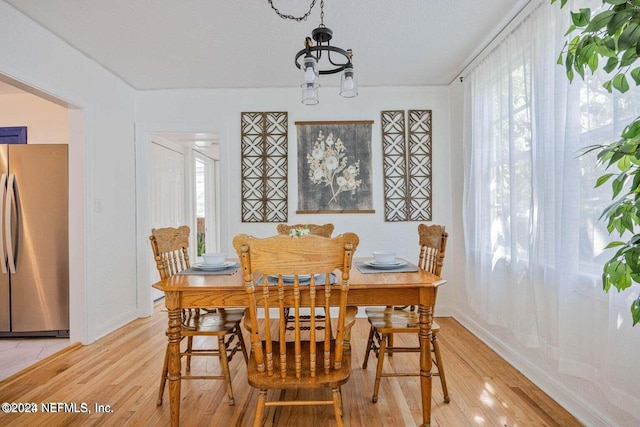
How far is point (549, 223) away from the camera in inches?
79.0

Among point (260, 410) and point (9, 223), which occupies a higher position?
point (9, 223)

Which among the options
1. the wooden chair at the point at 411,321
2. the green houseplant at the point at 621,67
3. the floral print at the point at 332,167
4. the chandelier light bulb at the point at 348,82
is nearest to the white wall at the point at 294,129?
the floral print at the point at 332,167

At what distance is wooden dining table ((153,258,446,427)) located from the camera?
65.8 inches

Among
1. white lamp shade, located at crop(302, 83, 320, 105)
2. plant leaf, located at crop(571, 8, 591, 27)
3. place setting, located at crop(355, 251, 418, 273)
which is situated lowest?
place setting, located at crop(355, 251, 418, 273)

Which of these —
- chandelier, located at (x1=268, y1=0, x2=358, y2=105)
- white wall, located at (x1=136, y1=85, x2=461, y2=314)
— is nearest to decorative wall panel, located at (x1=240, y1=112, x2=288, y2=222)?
white wall, located at (x1=136, y1=85, x2=461, y2=314)

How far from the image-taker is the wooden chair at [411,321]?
1.97 m

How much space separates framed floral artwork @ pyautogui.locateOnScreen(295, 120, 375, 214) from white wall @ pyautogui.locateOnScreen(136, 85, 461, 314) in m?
0.07

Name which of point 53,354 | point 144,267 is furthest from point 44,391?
point 144,267

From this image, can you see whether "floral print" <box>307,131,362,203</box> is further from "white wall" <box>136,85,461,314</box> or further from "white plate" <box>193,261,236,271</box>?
"white plate" <box>193,261,236,271</box>

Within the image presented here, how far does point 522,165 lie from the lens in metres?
2.33

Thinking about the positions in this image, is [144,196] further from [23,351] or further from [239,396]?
[239,396]

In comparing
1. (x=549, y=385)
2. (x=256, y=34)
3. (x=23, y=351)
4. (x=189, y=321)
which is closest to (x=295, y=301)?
(x=189, y=321)

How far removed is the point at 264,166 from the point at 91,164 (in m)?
1.58

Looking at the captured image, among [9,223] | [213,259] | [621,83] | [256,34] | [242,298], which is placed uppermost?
[256,34]
